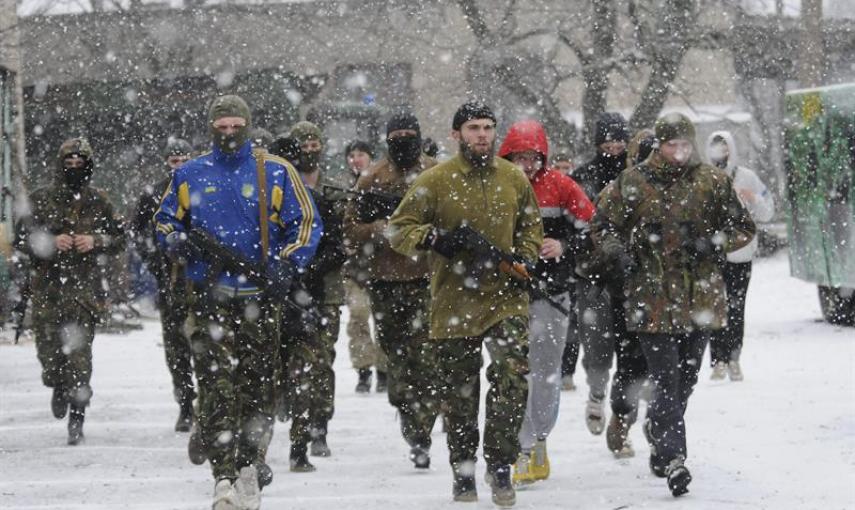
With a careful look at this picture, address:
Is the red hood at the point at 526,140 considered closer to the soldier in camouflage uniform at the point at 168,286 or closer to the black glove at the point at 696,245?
the black glove at the point at 696,245

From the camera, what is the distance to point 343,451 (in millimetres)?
9414

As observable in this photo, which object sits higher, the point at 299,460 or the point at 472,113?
the point at 472,113

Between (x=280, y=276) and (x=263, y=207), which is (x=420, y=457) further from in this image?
(x=263, y=207)

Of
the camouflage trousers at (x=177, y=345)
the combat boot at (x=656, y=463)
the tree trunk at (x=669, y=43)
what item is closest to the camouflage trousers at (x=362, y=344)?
the camouflage trousers at (x=177, y=345)

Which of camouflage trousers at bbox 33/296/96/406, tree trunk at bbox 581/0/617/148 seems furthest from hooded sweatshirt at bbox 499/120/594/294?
tree trunk at bbox 581/0/617/148

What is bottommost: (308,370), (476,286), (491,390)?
(308,370)

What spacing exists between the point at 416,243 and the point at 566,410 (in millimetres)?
4171

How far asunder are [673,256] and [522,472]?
4.56 ft

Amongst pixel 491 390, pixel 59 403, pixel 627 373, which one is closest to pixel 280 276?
pixel 491 390

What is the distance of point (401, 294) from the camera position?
29.0ft

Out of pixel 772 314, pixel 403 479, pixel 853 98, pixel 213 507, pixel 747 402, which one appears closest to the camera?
pixel 213 507

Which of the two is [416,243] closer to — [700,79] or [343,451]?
[343,451]

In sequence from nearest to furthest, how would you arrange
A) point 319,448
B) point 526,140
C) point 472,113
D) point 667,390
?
point 472,113 → point 667,390 → point 526,140 → point 319,448

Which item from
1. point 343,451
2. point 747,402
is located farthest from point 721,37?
point 343,451
